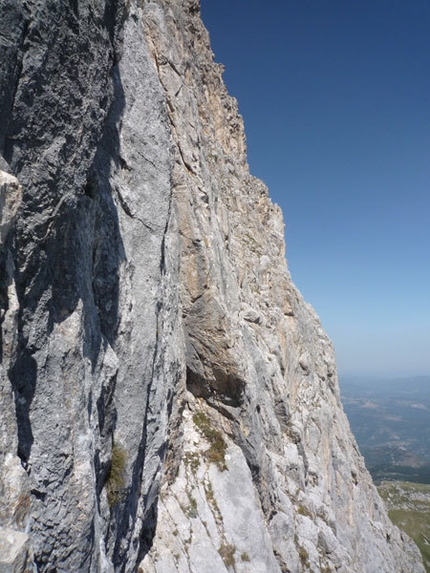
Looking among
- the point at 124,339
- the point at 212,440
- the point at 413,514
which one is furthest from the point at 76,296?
the point at 413,514

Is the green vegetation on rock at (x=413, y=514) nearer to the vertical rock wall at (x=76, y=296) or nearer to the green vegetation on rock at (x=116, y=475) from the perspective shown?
the green vegetation on rock at (x=116, y=475)

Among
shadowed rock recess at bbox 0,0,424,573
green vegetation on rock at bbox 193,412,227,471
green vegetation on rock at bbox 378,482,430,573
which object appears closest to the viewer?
shadowed rock recess at bbox 0,0,424,573

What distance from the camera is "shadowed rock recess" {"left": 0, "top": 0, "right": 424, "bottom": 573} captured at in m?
6.40

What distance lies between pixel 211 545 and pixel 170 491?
2552mm

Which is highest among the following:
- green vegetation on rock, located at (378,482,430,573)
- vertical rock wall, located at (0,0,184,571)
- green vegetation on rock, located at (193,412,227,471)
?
vertical rock wall, located at (0,0,184,571)

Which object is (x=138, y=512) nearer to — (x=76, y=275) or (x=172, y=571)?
(x=172, y=571)

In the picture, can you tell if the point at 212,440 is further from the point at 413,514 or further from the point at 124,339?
the point at 413,514

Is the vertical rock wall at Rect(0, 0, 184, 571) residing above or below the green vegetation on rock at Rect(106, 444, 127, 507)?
above

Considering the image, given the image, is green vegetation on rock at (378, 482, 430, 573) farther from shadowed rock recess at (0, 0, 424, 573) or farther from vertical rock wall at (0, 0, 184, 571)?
vertical rock wall at (0, 0, 184, 571)

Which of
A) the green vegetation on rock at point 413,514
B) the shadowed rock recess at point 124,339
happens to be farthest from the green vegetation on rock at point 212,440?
the green vegetation on rock at point 413,514

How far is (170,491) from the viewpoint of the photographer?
1490 cm

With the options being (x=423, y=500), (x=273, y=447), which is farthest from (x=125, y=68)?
(x=423, y=500)

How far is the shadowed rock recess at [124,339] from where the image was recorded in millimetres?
6402

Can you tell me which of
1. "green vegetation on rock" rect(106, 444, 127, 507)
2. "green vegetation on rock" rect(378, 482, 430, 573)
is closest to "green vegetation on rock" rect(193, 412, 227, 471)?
"green vegetation on rock" rect(106, 444, 127, 507)
